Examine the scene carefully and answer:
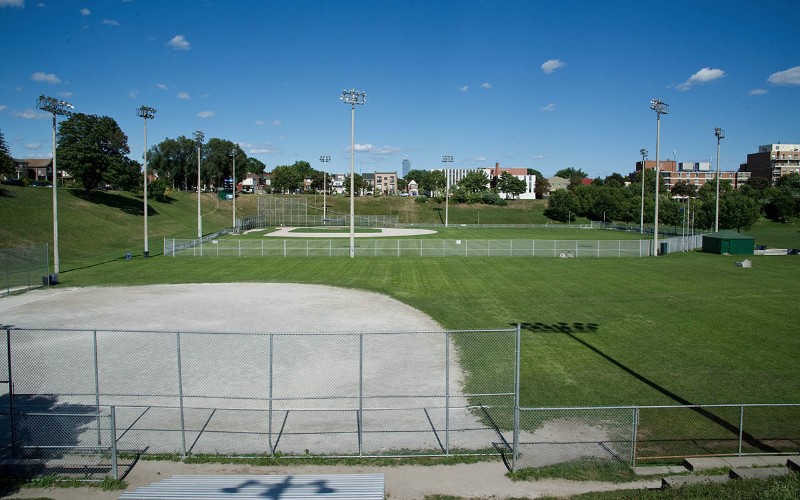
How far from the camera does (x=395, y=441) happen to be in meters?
12.8

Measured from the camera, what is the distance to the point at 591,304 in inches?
1121

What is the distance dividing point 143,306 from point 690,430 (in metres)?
24.8

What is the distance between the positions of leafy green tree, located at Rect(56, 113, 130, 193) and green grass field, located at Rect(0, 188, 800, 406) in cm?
1619

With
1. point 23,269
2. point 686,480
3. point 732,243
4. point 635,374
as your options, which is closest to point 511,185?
point 732,243

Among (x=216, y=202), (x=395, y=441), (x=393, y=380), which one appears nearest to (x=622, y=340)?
(x=393, y=380)

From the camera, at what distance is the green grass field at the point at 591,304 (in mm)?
16812

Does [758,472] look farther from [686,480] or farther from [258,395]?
[258,395]

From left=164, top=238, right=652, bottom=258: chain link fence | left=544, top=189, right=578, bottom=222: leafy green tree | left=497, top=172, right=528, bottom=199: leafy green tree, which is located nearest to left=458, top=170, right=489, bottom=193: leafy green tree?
left=497, top=172, right=528, bottom=199: leafy green tree

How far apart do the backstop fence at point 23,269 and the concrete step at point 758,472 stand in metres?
36.1

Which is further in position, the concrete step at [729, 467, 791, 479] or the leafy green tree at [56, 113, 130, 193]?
the leafy green tree at [56, 113, 130, 193]

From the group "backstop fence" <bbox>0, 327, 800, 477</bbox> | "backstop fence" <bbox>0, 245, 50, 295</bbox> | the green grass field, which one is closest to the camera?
"backstop fence" <bbox>0, 327, 800, 477</bbox>

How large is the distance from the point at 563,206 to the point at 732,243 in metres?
66.3

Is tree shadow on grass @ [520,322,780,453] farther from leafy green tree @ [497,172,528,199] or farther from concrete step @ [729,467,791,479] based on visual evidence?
leafy green tree @ [497,172,528,199]

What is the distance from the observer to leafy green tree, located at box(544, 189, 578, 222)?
388 ft
